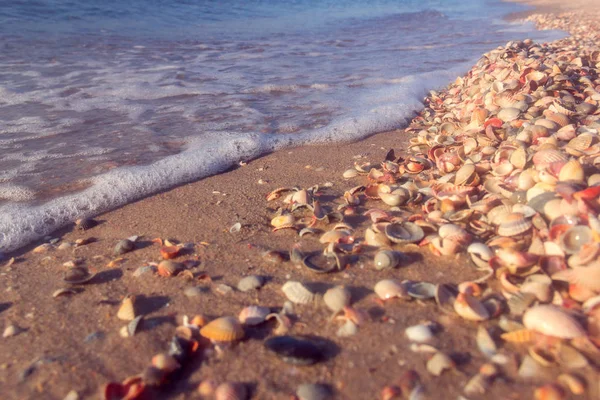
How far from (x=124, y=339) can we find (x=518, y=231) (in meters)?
1.80

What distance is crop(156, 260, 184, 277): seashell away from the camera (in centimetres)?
223

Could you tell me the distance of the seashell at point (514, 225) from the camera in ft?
6.82

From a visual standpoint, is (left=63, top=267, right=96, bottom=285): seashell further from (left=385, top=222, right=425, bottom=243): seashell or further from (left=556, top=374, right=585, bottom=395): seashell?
(left=556, top=374, right=585, bottom=395): seashell

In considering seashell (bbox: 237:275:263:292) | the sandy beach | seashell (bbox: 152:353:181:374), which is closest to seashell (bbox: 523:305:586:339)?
the sandy beach

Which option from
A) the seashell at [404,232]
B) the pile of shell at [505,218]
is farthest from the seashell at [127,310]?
the seashell at [404,232]

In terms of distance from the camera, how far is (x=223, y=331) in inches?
69.8

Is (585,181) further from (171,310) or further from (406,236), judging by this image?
(171,310)

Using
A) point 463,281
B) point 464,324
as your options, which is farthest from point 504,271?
point 464,324

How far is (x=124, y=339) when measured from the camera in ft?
6.03

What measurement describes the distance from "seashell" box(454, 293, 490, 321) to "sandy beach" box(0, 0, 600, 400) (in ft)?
0.10

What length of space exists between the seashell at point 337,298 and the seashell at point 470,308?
446mm

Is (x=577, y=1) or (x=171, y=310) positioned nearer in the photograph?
(x=171, y=310)

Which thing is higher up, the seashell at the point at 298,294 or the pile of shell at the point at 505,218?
the pile of shell at the point at 505,218

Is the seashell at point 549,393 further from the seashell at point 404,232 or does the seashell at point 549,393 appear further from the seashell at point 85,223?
the seashell at point 85,223
